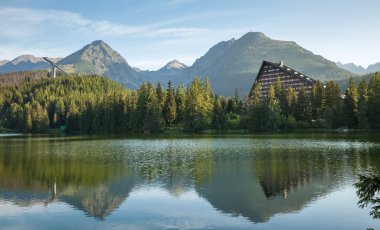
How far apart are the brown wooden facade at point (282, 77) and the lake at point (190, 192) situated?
352 feet

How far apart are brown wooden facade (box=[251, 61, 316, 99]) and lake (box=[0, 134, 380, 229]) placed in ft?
352

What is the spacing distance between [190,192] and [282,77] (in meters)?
141

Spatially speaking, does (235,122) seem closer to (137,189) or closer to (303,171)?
(303,171)

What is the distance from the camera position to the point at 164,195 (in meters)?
30.9

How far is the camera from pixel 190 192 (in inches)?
1247

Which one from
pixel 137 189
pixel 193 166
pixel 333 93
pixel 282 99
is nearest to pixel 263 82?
pixel 282 99

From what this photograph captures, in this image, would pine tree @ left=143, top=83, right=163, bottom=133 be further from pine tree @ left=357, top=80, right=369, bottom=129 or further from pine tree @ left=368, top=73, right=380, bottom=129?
pine tree @ left=368, top=73, right=380, bottom=129

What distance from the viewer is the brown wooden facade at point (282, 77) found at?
15675cm

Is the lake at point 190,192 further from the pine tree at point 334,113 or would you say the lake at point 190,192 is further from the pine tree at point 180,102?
the pine tree at point 180,102

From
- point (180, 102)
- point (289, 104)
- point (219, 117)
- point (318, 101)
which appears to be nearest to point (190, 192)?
point (219, 117)

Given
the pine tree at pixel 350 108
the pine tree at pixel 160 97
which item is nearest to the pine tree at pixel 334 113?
the pine tree at pixel 350 108

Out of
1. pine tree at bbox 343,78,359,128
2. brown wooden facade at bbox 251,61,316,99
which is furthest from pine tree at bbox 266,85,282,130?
brown wooden facade at bbox 251,61,316,99

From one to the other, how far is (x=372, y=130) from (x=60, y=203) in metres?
94.7

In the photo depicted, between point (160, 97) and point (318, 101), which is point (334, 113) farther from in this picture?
point (160, 97)
